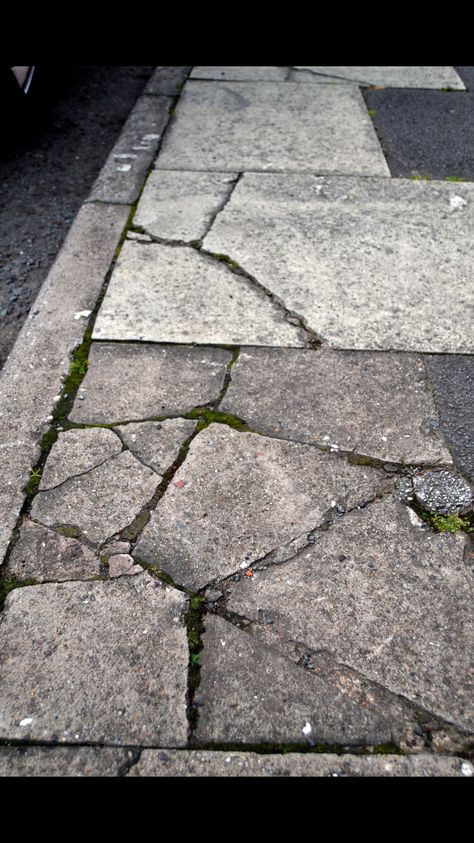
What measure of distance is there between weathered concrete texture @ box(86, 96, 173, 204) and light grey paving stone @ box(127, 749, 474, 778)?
2.99m

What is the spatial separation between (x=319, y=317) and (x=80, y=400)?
1.10m

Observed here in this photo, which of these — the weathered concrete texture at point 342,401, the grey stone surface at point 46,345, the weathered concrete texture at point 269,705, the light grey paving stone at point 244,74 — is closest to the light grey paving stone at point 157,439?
the weathered concrete texture at point 342,401

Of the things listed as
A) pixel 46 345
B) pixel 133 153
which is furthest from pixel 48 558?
pixel 133 153

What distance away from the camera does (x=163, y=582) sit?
1878mm

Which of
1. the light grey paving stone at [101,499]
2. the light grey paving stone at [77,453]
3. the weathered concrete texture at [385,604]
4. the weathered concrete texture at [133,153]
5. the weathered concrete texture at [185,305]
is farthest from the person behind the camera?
the weathered concrete texture at [133,153]

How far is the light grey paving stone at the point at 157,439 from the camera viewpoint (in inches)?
87.8

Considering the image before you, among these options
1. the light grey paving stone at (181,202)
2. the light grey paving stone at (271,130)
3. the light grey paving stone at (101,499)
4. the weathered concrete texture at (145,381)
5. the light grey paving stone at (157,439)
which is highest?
the light grey paving stone at (271,130)

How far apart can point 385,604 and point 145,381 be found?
4.10ft

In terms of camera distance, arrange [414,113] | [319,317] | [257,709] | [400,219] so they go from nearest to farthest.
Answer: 1. [257,709]
2. [319,317]
3. [400,219]
4. [414,113]

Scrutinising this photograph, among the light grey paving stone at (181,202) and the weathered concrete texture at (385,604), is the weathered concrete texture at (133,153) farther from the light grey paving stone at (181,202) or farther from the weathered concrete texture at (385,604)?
the weathered concrete texture at (385,604)

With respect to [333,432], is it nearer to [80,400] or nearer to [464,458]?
[464,458]

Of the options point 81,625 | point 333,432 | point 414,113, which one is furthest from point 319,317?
point 414,113

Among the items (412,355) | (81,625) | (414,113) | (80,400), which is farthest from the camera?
(414,113)

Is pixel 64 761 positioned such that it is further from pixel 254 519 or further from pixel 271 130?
pixel 271 130
